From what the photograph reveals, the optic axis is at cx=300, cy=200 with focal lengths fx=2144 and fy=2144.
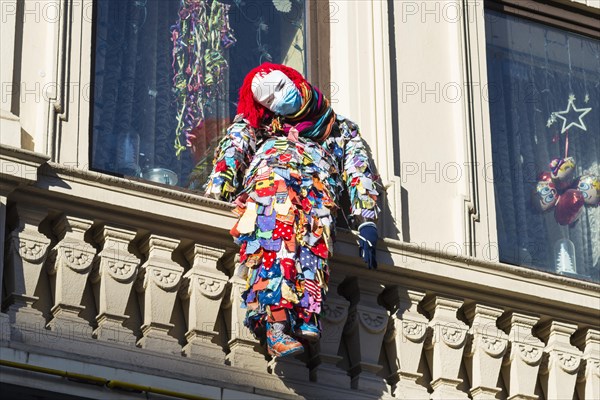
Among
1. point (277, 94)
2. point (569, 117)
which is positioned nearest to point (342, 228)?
point (277, 94)

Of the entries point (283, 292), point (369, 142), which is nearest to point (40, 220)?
point (283, 292)

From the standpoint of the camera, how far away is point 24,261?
49.8ft

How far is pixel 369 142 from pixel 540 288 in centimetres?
182

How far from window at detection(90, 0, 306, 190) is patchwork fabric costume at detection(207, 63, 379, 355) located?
52 centimetres

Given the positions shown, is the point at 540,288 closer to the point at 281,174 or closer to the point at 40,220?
the point at 281,174

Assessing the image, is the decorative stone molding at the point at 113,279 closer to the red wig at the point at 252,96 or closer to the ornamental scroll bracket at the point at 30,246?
the ornamental scroll bracket at the point at 30,246

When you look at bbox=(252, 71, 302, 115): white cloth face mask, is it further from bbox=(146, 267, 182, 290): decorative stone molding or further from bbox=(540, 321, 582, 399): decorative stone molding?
bbox=(540, 321, 582, 399): decorative stone molding

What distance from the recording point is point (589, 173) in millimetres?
18734

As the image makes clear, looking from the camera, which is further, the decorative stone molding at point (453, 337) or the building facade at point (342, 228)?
the decorative stone molding at point (453, 337)

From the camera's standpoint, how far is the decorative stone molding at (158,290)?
15425mm

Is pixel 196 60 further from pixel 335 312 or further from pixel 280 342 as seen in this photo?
pixel 280 342

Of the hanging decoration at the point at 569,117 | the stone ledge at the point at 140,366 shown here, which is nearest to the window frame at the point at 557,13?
the hanging decoration at the point at 569,117

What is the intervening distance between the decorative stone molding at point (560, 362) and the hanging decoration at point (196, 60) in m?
3.26

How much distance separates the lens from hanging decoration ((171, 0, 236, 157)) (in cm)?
1717
